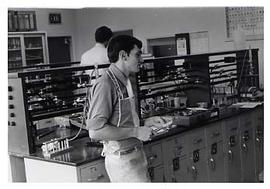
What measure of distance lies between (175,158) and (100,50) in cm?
74

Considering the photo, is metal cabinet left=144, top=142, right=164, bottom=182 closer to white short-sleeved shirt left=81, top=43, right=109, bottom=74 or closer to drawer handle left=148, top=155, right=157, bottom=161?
drawer handle left=148, top=155, right=157, bottom=161

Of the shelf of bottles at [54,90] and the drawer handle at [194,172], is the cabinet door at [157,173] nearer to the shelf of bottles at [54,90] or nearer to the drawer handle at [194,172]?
the drawer handle at [194,172]

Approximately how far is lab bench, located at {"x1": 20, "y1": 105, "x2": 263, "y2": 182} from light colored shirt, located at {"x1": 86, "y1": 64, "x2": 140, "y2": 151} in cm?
26

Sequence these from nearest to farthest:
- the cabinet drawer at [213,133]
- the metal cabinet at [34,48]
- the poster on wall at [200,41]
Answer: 1. the cabinet drawer at [213,133]
2. the poster on wall at [200,41]
3. the metal cabinet at [34,48]

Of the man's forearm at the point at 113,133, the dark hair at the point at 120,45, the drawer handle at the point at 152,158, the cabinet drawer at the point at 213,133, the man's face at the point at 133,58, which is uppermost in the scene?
the dark hair at the point at 120,45

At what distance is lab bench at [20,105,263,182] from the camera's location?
1.83 metres

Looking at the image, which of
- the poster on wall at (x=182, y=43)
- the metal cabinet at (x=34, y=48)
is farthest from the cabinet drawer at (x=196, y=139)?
the metal cabinet at (x=34, y=48)

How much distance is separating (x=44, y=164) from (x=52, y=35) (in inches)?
130

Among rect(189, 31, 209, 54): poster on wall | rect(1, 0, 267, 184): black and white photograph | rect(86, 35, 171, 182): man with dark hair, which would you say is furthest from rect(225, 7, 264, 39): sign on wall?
rect(86, 35, 171, 182): man with dark hair

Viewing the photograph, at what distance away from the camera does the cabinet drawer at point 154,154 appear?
2.09m
